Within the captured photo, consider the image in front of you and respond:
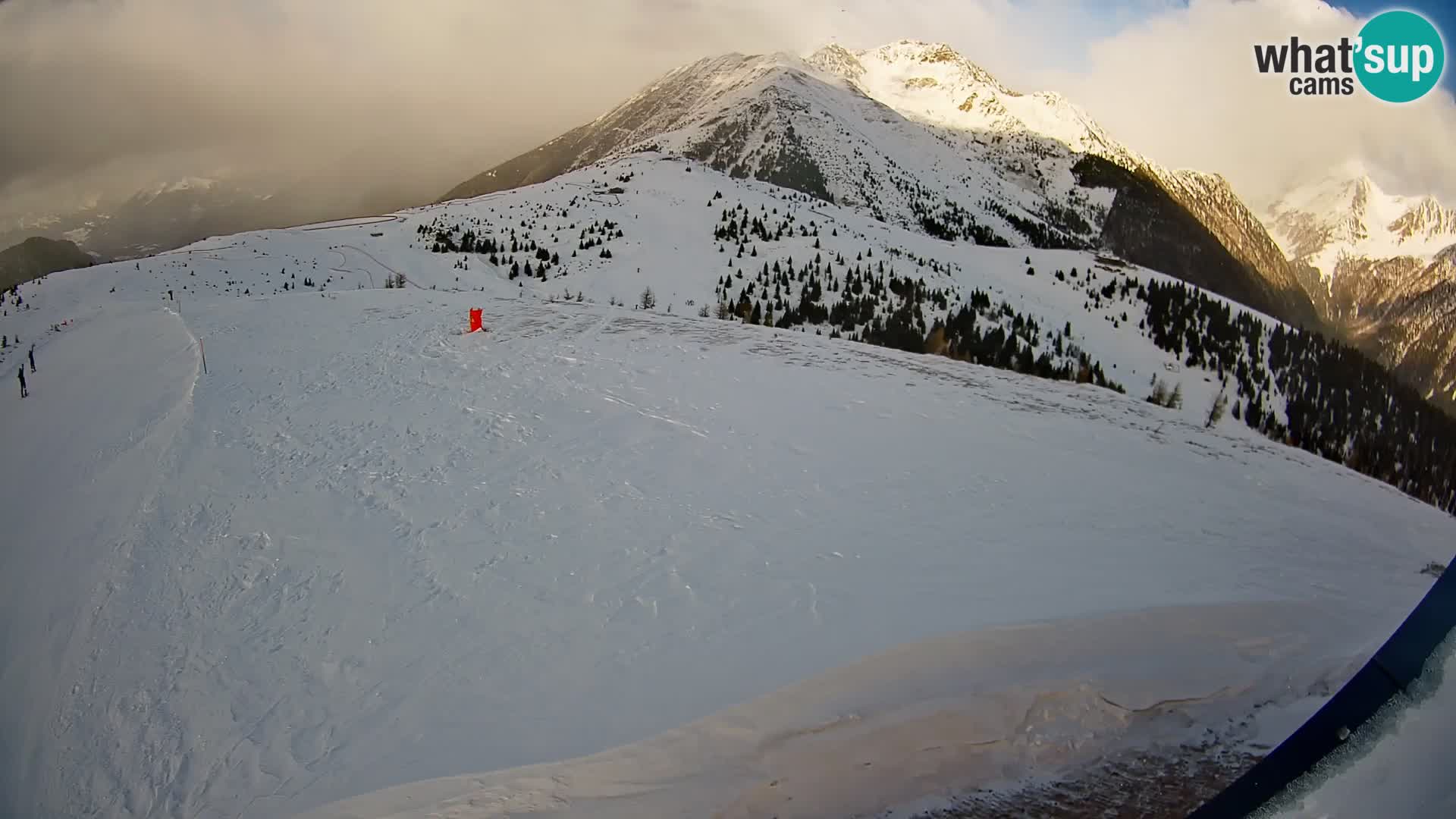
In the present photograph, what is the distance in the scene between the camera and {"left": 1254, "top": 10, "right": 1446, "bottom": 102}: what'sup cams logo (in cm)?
192

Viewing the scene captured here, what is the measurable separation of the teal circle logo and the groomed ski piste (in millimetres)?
1293

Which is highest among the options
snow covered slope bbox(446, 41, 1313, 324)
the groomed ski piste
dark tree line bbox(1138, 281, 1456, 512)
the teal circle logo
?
snow covered slope bbox(446, 41, 1313, 324)

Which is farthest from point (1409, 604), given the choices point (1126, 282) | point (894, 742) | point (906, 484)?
point (1126, 282)

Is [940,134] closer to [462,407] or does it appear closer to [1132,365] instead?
[1132,365]

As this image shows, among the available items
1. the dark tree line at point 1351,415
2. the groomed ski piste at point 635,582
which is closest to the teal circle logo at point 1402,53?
the dark tree line at point 1351,415

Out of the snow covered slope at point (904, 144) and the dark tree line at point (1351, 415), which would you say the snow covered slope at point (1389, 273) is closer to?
the dark tree line at point (1351, 415)

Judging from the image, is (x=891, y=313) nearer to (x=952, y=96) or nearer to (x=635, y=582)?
(x=635, y=582)

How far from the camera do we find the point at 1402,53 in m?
1.93

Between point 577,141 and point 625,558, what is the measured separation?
5789 inches

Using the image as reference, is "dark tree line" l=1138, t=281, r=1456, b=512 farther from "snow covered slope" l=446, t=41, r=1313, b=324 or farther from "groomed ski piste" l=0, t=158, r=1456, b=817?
"snow covered slope" l=446, t=41, r=1313, b=324

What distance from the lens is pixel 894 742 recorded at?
2914 millimetres

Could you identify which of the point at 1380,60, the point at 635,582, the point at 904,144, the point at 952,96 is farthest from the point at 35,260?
the point at 952,96

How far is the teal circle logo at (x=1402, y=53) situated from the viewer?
1.91 m

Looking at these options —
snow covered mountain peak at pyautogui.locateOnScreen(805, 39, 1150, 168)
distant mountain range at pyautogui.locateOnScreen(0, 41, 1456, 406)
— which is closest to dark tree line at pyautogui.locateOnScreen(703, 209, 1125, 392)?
distant mountain range at pyautogui.locateOnScreen(0, 41, 1456, 406)
